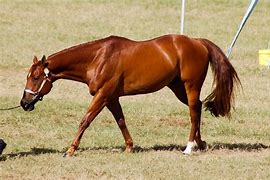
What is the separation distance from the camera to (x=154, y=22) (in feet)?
86.6

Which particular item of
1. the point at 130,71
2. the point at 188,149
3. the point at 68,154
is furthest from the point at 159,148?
the point at 68,154

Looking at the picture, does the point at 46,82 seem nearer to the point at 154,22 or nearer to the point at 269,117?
the point at 269,117

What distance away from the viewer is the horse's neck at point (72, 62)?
9.53 meters

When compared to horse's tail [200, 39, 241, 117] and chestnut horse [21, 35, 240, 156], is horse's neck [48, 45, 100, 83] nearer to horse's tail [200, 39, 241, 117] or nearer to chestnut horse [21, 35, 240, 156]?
chestnut horse [21, 35, 240, 156]

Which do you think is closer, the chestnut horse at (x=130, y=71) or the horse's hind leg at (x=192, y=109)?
the chestnut horse at (x=130, y=71)

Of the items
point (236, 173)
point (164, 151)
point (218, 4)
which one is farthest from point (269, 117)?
point (218, 4)

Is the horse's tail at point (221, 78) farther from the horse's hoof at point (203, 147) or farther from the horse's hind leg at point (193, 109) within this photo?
the horse's hoof at point (203, 147)

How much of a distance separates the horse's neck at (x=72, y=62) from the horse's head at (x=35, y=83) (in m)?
0.13

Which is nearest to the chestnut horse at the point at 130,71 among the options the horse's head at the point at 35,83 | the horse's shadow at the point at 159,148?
the horse's head at the point at 35,83

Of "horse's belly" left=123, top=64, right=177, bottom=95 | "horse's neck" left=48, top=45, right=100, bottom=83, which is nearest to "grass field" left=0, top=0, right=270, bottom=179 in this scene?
"horse's belly" left=123, top=64, right=177, bottom=95

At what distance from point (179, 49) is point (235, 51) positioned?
12.6m

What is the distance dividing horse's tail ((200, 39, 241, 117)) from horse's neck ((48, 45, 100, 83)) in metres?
1.63

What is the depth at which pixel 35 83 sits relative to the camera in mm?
9414

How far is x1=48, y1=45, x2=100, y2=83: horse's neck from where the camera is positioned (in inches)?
375
